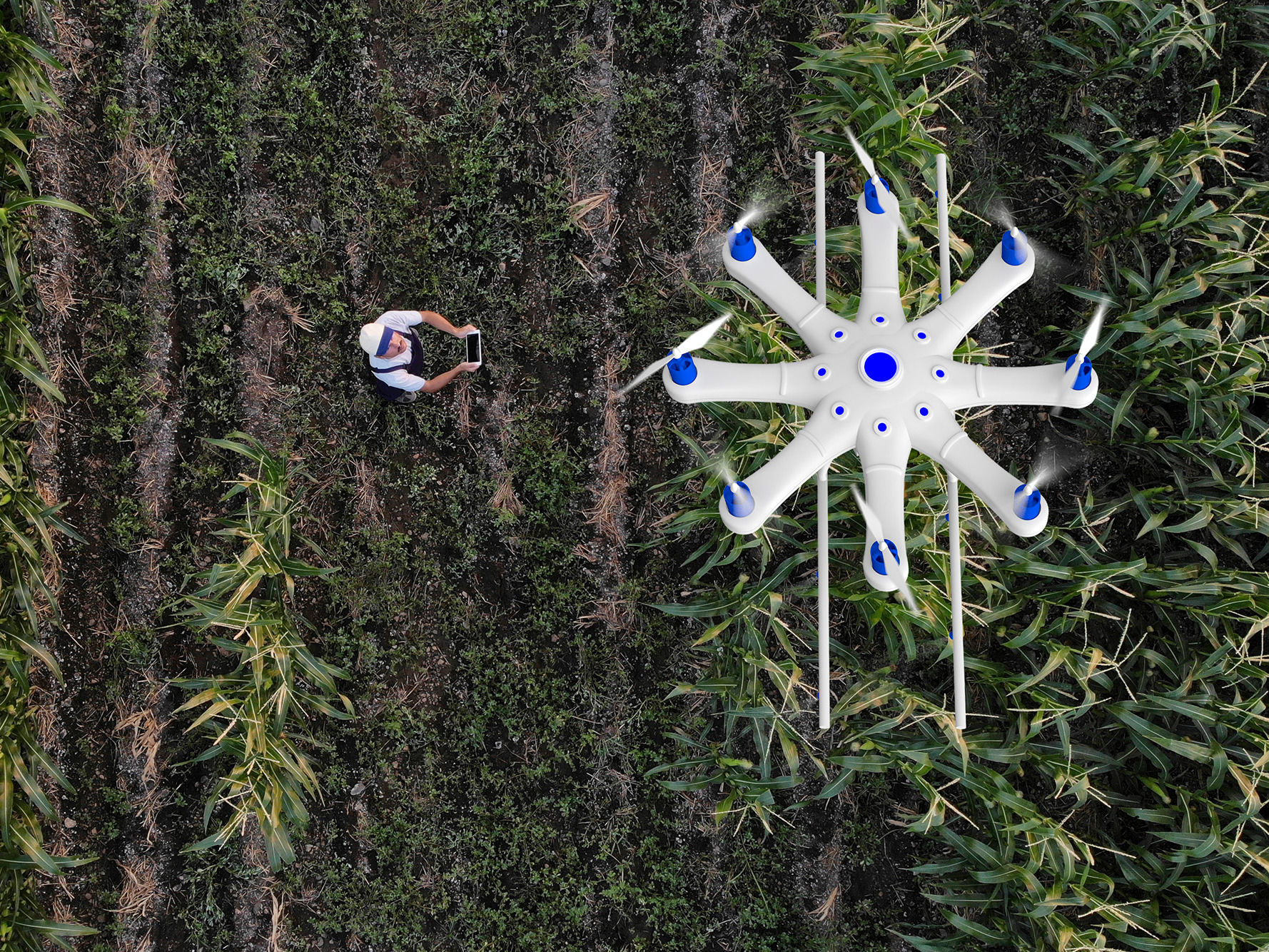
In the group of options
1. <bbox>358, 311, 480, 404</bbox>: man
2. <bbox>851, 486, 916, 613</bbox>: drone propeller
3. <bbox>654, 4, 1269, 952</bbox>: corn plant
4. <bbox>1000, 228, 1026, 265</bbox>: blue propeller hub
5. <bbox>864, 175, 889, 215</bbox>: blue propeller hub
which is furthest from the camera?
<bbox>358, 311, 480, 404</bbox>: man

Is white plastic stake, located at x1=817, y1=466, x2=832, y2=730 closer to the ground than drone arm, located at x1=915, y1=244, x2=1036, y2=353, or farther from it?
closer to the ground

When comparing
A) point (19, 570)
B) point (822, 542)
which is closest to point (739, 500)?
point (822, 542)

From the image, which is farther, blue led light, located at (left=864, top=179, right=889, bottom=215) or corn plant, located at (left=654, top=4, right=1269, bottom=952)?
corn plant, located at (left=654, top=4, right=1269, bottom=952)

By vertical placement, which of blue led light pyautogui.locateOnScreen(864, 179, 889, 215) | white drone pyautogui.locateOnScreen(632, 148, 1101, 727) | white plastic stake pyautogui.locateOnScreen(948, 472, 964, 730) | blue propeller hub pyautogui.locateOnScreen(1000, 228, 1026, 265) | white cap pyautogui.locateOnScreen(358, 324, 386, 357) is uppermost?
blue led light pyautogui.locateOnScreen(864, 179, 889, 215)

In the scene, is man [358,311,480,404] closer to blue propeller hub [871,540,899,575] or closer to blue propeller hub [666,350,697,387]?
blue propeller hub [666,350,697,387]

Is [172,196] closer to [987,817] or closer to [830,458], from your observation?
[830,458]

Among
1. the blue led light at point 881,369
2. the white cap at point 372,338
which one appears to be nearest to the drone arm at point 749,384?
the blue led light at point 881,369

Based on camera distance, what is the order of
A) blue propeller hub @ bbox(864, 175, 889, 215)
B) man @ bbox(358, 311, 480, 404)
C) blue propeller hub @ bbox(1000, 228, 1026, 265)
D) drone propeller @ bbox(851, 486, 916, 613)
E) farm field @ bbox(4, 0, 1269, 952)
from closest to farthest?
drone propeller @ bbox(851, 486, 916, 613)
blue propeller hub @ bbox(1000, 228, 1026, 265)
blue propeller hub @ bbox(864, 175, 889, 215)
man @ bbox(358, 311, 480, 404)
farm field @ bbox(4, 0, 1269, 952)

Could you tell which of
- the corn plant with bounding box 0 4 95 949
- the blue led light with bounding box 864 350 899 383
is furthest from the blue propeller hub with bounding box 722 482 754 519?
the corn plant with bounding box 0 4 95 949

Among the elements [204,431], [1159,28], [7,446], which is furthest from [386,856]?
[1159,28]
